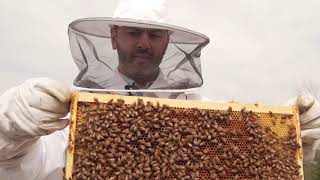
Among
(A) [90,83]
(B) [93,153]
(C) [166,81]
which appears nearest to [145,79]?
(C) [166,81]

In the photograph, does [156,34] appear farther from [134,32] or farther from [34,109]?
[34,109]

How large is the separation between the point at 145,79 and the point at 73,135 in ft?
4.76

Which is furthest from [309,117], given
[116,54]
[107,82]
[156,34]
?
[116,54]

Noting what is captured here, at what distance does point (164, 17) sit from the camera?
4957mm

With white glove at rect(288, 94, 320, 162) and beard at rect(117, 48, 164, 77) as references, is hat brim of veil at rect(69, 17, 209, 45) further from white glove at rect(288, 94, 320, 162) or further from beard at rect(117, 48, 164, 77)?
white glove at rect(288, 94, 320, 162)

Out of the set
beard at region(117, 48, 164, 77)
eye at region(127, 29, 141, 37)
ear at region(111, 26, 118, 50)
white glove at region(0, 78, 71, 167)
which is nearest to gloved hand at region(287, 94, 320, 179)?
beard at region(117, 48, 164, 77)

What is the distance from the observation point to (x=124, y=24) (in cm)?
445

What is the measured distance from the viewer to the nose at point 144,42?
4.56 meters

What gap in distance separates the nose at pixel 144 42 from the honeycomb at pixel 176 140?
1276 mm

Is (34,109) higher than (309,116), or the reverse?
(34,109)

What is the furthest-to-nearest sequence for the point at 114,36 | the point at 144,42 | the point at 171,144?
the point at 114,36
the point at 144,42
the point at 171,144

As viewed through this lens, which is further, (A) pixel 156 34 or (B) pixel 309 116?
(A) pixel 156 34

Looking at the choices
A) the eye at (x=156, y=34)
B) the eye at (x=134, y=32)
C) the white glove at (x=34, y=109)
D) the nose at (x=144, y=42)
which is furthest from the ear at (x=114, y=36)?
the white glove at (x=34, y=109)

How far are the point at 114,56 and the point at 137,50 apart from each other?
252mm
